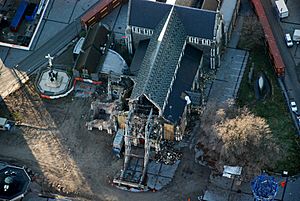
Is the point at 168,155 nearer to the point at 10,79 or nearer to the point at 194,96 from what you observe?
the point at 194,96

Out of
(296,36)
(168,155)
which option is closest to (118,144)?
(168,155)

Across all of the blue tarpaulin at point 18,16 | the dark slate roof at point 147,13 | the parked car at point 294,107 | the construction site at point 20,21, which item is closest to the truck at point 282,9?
the parked car at point 294,107

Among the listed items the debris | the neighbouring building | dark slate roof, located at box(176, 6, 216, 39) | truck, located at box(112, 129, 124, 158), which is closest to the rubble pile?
truck, located at box(112, 129, 124, 158)

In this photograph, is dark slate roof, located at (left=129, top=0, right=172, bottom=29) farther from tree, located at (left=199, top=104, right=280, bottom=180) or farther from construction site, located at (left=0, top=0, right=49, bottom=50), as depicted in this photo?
construction site, located at (left=0, top=0, right=49, bottom=50)

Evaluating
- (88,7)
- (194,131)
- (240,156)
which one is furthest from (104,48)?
(240,156)

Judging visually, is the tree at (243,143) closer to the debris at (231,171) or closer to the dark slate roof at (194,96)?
the debris at (231,171)

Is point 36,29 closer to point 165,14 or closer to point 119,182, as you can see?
point 165,14
